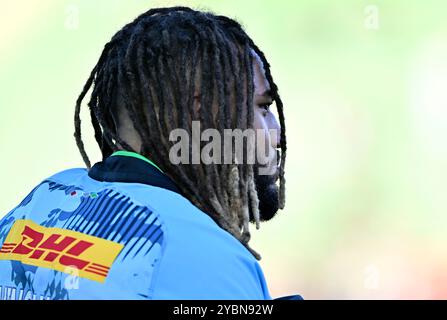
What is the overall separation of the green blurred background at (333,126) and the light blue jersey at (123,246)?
367 centimetres

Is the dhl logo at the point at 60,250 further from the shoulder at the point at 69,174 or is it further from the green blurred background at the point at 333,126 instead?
the green blurred background at the point at 333,126

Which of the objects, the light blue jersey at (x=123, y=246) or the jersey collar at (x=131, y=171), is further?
the jersey collar at (x=131, y=171)

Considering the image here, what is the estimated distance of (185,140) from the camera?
6.73ft

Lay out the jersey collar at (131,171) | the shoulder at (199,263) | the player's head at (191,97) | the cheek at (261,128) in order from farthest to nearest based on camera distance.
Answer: the cheek at (261,128) < the player's head at (191,97) < the jersey collar at (131,171) < the shoulder at (199,263)

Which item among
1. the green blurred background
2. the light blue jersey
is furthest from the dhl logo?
the green blurred background

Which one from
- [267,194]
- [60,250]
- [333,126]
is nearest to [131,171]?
[60,250]

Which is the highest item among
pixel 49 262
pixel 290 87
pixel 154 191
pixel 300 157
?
pixel 154 191

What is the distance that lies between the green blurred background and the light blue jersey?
12.0 feet

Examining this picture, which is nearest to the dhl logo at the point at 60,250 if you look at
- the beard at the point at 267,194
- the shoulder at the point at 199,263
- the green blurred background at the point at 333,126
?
the shoulder at the point at 199,263

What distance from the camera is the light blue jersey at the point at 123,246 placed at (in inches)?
65.5

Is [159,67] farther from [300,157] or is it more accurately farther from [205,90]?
[300,157]

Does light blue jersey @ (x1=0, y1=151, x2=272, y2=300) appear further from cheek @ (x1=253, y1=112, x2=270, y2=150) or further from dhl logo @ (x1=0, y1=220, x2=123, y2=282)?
cheek @ (x1=253, y1=112, x2=270, y2=150)

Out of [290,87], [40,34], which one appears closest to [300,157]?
[290,87]
